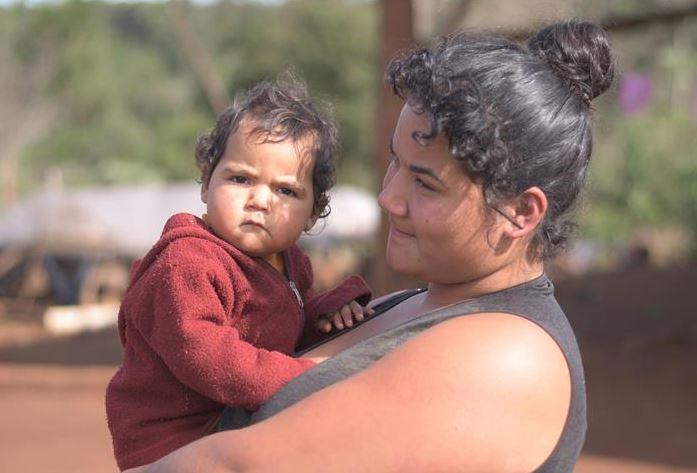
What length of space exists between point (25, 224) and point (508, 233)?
2171 cm

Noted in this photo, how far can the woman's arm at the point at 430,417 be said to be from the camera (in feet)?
5.82

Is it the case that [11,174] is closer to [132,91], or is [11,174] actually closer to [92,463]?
[132,91]

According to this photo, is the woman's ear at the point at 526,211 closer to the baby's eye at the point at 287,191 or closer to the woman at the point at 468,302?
the woman at the point at 468,302

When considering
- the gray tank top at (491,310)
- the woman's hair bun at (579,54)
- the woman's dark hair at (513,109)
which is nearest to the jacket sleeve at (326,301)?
the gray tank top at (491,310)

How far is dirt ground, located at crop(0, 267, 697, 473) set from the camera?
8961 millimetres

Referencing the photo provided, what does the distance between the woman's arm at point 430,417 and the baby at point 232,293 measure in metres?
0.18

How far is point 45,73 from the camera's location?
36.0 meters

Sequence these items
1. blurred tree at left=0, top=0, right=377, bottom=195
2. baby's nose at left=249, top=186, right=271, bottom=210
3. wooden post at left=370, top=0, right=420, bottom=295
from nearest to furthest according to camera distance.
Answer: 1. baby's nose at left=249, top=186, right=271, bottom=210
2. wooden post at left=370, top=0, right=420, bottom=295
3. blurred tree at left=0, top=0, right=377, bottom=195

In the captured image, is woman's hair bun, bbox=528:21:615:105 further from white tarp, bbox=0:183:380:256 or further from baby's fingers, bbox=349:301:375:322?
white tarp, bbox=0:183:380:256

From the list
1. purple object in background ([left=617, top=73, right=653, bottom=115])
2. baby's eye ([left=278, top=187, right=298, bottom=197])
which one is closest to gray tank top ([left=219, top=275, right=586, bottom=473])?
baby's eye ([left=278, top=187, right=298, bottom=197])

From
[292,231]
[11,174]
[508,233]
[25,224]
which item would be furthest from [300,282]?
[11,174]

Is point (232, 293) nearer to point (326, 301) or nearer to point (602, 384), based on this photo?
point (326, 301)

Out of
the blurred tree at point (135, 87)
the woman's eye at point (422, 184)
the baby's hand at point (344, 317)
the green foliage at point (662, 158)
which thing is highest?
the woman's eye at point (422, 184)

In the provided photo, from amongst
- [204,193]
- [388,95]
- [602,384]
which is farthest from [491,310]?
[602,384]
